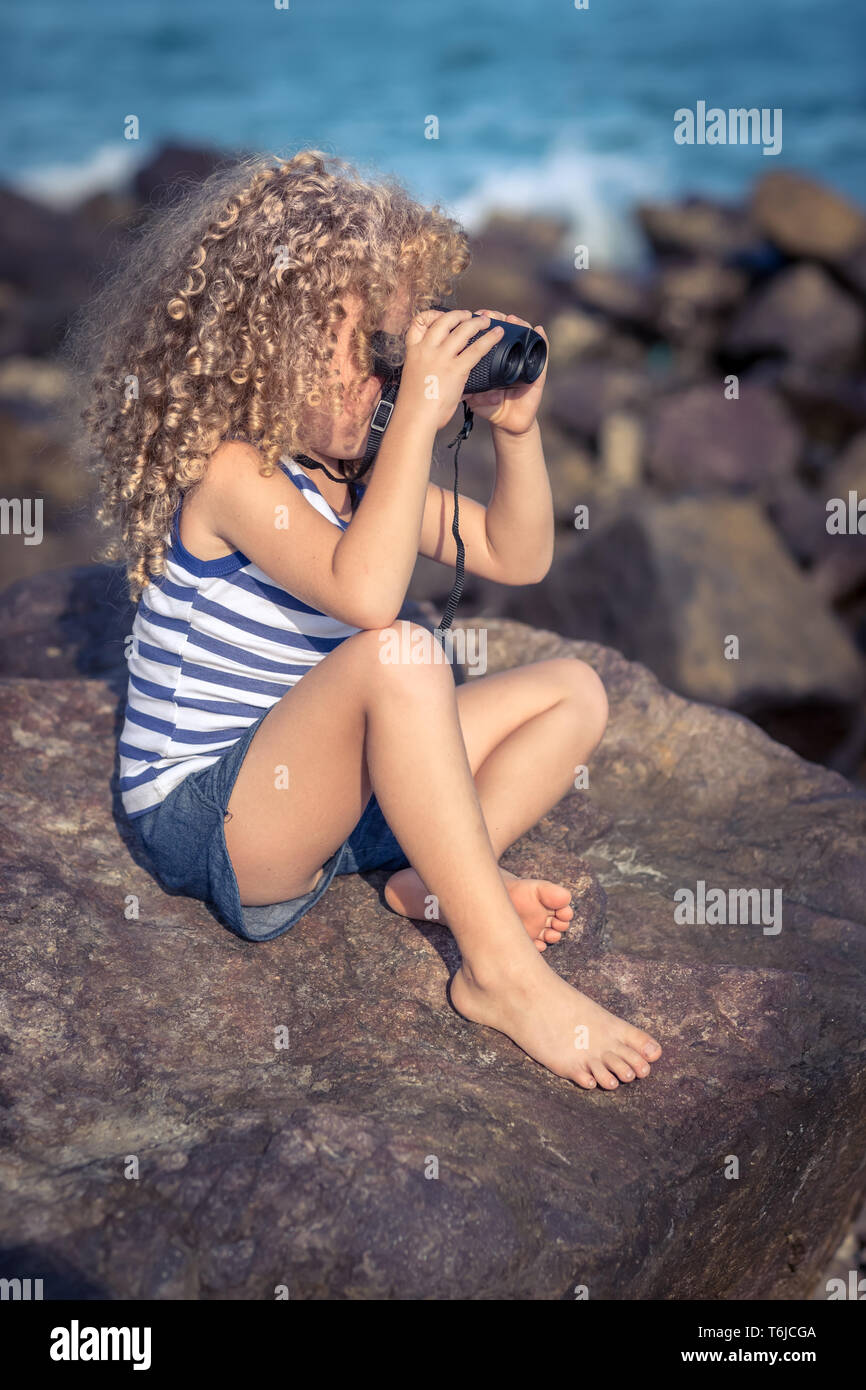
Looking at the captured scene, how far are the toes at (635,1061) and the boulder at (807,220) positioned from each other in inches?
388

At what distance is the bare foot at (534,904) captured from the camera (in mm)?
2207

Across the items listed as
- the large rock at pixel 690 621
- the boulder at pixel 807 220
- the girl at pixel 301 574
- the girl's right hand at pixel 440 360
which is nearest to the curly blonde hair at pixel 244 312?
the girl at pixel 301 574

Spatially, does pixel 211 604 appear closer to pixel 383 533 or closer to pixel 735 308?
pixel 383 533

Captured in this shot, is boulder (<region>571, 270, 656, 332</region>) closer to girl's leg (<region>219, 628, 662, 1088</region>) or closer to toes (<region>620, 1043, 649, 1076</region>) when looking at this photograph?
girl's leg (<region>219, 628, 662, 1088</region>)

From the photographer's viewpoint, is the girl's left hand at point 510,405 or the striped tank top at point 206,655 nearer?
the striped tank top at point 206,655

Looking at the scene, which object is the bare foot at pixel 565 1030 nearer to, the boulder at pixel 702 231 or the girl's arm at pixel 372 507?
the girl's arm at pixel 372 507

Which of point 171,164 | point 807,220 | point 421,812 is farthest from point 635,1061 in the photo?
point 171,164

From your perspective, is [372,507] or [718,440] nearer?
[372,507]

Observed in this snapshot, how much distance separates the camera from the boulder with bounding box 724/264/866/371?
→ 9.84m

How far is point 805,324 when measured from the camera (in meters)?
9.91

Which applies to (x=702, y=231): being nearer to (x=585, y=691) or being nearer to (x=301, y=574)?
(x=585, y=691)

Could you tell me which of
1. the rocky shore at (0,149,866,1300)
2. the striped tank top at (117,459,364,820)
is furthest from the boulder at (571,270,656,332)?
the striped tank top at (117,459,364,820)

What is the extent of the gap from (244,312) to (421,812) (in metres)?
0.89

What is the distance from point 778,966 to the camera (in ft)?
7.86
